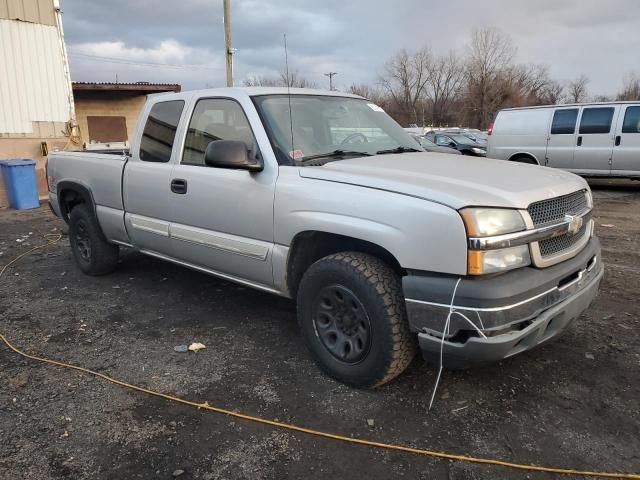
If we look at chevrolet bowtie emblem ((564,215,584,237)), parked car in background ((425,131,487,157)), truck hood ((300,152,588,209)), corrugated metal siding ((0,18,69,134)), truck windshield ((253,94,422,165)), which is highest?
corrugated metal siding ((0,18,69,134))

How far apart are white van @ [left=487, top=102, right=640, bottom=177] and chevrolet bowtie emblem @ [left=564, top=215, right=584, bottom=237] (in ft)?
30.6

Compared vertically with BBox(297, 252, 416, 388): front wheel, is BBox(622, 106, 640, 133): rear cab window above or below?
above

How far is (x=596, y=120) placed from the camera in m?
11.1

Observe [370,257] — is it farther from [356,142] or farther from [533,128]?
[533,128]

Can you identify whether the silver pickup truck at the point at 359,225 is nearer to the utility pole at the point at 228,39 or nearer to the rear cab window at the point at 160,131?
the rear cab window at the point at 160,131

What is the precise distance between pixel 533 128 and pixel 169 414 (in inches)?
452

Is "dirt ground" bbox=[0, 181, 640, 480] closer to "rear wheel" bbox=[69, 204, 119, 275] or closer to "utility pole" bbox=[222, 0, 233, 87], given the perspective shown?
"rear wheel" bbox=[69, 204, 119, 275]

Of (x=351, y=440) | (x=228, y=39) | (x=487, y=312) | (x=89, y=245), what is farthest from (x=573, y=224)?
(x=228, y=39)

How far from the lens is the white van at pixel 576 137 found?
35.1ft

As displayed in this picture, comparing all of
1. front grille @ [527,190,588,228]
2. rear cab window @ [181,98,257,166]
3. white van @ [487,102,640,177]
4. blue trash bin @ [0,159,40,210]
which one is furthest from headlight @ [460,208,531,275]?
blue trash bin @ [0,159,40,210]

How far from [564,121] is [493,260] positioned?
10.7 meters

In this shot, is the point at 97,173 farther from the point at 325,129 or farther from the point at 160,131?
the point at 325,129

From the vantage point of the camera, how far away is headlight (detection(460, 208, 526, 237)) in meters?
2.44

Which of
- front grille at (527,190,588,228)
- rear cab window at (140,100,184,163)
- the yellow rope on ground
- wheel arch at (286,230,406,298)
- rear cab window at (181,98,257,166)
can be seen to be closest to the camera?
the yellow rope on ground
